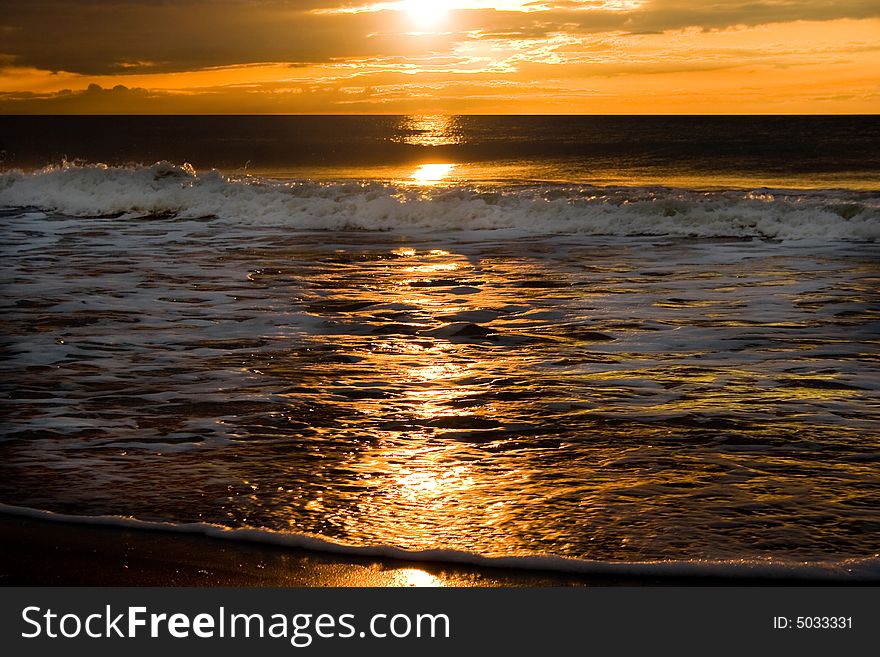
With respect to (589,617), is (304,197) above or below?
above

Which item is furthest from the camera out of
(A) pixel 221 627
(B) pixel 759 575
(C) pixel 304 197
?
(C) pixel 304 197

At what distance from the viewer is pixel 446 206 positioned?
2452cm

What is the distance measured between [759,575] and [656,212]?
18639mm

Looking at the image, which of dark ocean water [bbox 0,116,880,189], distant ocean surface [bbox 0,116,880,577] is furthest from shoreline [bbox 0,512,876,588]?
dark ocean water [bbox 0,116,880,189]

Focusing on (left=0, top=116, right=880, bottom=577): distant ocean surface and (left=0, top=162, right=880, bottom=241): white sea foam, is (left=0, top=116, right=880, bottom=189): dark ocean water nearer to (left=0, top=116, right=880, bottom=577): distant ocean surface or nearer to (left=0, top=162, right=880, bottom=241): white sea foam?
(left=0, top=162, right=880, bottom=241): white sea foam

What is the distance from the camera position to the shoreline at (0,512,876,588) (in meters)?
4.75

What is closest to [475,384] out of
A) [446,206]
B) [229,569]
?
[229,569]

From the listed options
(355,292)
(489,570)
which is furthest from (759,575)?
(355,292)

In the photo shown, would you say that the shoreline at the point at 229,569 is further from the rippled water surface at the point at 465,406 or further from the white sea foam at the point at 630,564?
the rippled water surface at the point at 465,406

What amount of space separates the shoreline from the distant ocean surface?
16 cm

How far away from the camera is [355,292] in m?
13.8

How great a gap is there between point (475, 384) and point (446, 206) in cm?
1629

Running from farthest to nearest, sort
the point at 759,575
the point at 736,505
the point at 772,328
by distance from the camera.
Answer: the point at 772,328 < the point at 736,505 < the point at 759,575

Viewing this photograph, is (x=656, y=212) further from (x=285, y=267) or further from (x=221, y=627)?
(x=221, y=627)
